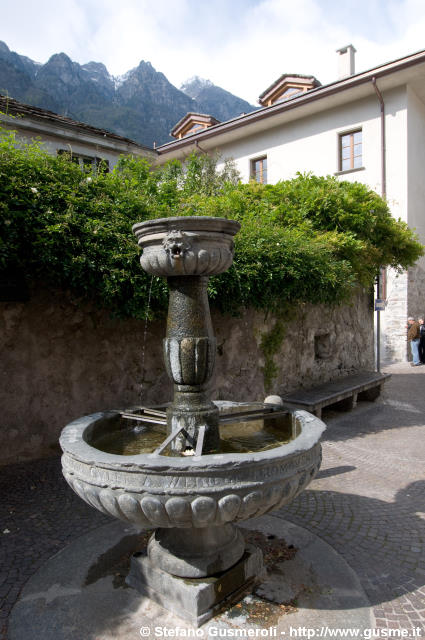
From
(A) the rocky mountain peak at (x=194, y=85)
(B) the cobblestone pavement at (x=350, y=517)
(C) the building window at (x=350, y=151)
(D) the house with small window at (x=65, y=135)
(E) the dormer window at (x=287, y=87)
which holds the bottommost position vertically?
(B) the cobblestone pavement at (x=350, y=517)

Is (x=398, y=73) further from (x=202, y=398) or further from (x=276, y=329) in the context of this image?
(x=202, y=398)

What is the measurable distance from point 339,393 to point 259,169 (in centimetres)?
1212

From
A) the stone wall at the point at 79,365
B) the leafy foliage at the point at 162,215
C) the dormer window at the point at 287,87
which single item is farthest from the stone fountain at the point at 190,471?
the dormer window at the point at 287,87

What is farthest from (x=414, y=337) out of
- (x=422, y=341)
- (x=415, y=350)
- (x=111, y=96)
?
(x=111, y=96)

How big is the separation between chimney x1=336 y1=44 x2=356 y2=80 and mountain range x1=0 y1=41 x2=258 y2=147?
31.4m

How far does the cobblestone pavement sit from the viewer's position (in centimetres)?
272

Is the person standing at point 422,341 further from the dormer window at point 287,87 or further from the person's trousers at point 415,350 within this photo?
the dormer window at point 287,87

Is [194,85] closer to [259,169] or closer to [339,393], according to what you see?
[259,169]

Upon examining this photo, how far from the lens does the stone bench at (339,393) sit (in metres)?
6.72

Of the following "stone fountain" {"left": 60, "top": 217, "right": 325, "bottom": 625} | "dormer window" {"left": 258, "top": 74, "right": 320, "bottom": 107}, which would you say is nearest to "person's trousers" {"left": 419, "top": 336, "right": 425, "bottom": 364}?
"dormer window" {"left": 258, "top": 74, "right": 320, "bottom": 107}

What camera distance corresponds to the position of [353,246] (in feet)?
27.8

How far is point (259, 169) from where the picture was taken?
16.9m

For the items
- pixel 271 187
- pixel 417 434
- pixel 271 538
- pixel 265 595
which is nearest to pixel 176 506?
pixel 265 595

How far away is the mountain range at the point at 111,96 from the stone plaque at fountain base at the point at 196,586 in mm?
46941
